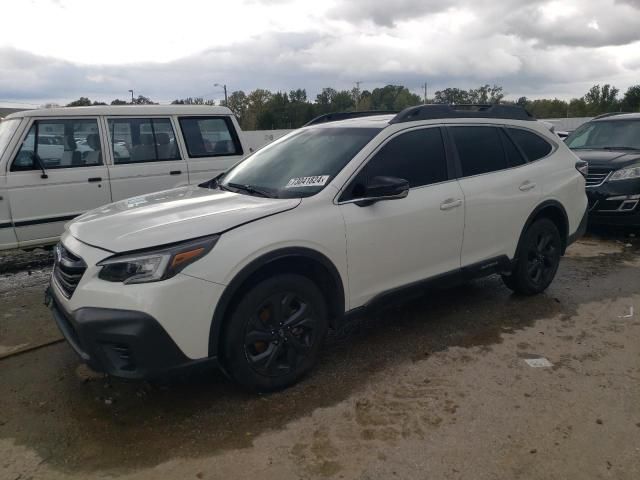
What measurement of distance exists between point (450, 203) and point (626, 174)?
16.0 ft

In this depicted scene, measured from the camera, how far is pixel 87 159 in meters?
6.35

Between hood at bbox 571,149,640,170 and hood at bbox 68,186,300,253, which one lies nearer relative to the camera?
hood at bbox 68,186,300,253

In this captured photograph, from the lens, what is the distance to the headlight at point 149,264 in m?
2.87

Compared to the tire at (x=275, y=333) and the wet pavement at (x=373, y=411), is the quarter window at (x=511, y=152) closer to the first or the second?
the wet pavement at (x=373, y=411)

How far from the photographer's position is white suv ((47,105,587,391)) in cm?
289

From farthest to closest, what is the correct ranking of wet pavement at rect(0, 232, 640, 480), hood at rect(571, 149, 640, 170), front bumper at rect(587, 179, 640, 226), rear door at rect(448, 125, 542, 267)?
hood at rect(571, 149, 640, 170), front bumper at rect(587, 179, 640, 226), rear door at rect(448, 125, 542, 267), wet pavement at rect(0, 232, 640, 480)

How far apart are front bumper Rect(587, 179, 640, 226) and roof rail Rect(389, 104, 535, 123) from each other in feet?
10.4

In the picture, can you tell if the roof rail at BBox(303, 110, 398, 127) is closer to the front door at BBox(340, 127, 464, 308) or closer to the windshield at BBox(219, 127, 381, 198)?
the windshield at BBox(219, 127, 381, 198)

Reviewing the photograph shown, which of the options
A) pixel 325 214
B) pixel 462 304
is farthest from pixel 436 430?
pixel 462 304

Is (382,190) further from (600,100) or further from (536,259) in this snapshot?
(600,100)

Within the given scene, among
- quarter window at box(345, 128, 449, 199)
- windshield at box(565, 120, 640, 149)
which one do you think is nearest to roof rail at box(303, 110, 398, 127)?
quarter window at box(345, 128, 449, 199)

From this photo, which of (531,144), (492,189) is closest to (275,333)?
(492,189)

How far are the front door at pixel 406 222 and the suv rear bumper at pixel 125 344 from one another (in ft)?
4.32

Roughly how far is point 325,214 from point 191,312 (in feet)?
3.56
